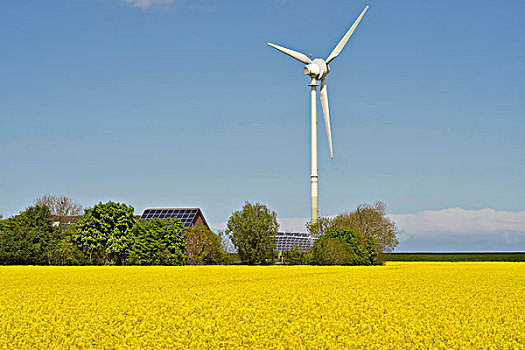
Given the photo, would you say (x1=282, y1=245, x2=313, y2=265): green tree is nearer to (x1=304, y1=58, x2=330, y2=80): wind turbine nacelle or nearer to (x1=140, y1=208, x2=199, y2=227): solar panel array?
(x1=304, y1=58, x2=330, y2=80): wind turbine nacelle

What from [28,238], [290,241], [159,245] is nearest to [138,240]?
[159,245]

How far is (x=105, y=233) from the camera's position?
2879 inches

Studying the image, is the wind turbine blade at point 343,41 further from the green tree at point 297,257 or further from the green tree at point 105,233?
the green tree at point 105,233

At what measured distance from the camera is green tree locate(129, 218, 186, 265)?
70.6 m

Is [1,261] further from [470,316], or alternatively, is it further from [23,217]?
[470,316]

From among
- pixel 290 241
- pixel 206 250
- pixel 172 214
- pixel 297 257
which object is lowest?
pixel 297 257

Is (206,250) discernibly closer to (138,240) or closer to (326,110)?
(138,240)

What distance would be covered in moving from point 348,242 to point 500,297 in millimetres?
43935

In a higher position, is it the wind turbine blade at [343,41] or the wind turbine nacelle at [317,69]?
the wind turbine blade at [343,41]

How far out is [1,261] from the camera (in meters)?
72.4

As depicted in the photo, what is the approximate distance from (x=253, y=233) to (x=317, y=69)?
30.2m

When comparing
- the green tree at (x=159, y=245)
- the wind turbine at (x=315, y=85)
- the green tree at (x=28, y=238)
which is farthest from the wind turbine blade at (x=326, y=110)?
the green tree at (x=28, y=238)

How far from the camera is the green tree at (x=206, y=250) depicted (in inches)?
2904

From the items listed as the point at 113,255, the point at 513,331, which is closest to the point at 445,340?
the point at 513,331
